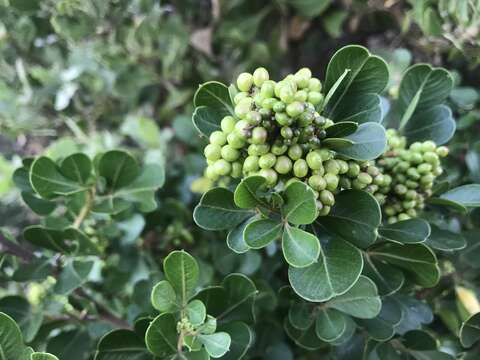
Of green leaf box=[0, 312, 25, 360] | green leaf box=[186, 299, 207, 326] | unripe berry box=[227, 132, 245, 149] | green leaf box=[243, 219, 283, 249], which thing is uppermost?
unripe berry box=[227, 132, 245, 149]

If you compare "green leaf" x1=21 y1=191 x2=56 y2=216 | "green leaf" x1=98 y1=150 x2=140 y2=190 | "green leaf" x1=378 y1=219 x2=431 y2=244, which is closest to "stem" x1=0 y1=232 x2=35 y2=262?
"green leaf" x1=21 y1=191 x2=56 y2=216

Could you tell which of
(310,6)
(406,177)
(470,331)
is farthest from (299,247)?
(310,6)

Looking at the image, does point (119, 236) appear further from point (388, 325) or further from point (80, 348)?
point (388, 325)

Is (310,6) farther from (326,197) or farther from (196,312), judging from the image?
(196,312)

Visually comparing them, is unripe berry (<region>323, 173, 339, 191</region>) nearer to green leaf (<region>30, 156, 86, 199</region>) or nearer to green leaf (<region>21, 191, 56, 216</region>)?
green leaf (<region>30, 156, 86, 199</region>)

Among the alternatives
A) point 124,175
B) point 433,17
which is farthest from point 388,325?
point 433,17
